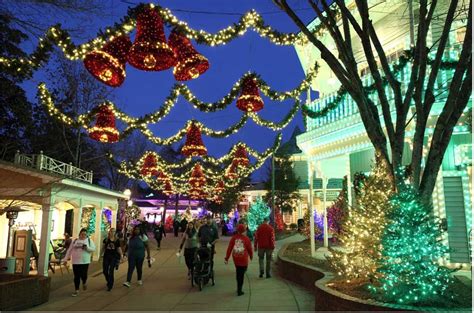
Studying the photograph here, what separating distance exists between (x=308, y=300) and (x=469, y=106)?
6.42 meters

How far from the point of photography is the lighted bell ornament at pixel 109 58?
7109mm

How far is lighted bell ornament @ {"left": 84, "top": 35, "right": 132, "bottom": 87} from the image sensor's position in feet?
23.3

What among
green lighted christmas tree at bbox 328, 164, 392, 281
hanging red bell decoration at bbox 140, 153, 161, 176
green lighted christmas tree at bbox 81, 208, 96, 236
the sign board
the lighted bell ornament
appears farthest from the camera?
hanging red bell decoration at bbox 140, 153, 161, 176

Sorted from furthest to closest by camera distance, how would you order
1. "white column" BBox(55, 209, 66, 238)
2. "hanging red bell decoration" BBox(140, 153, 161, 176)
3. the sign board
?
"hanging red bell decoration" BBox(140, 153, 161, 176) < "white column" BBox(55, 209, 66, 238) < the sign board

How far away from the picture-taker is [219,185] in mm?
38781

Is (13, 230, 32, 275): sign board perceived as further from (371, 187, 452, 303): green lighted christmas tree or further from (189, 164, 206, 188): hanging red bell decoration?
(189, 164, 206, 188): hanging red bell decoration

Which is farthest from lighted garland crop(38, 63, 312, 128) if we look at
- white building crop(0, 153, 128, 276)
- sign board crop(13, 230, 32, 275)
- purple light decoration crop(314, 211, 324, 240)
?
purple light decoration crop(314, 211, 324, 240)

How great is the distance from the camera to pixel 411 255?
650 cm

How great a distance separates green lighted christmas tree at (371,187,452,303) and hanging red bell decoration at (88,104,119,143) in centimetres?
863

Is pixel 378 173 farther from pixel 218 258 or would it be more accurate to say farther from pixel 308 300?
pixel 218 258

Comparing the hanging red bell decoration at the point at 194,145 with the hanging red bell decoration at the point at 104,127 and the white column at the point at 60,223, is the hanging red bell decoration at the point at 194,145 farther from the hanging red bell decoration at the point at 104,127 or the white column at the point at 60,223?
the white column at the point at 60,223

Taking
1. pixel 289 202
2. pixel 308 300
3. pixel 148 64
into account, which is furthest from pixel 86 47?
pixel 289 202

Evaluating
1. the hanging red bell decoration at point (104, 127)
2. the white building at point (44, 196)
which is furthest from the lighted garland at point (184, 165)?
the hanging red bell decoration at point (104, 127)

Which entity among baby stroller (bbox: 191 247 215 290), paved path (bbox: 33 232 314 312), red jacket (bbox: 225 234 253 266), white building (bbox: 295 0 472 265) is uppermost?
white building (bbox: 295 0 472 265)
